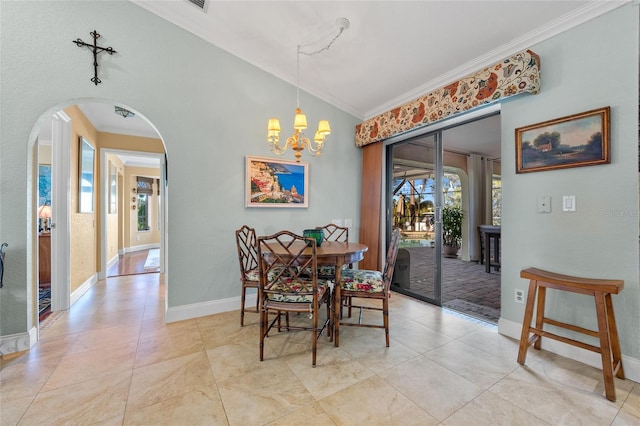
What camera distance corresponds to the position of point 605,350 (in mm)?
1628

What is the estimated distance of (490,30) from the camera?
2.28 m

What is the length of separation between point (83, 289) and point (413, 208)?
4776 mm

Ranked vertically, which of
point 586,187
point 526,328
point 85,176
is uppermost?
point 85,176

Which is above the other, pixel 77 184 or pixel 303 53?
pixel 303 53

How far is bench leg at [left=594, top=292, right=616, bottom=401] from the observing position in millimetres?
1595

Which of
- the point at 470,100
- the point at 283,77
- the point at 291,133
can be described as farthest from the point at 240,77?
the point at 470,100

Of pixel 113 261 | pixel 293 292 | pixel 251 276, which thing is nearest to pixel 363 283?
pixel 293 292

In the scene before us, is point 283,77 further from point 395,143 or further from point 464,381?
point 464,381

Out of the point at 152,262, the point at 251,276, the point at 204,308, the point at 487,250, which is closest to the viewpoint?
the point at 251,276

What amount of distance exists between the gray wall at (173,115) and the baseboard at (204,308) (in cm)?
6

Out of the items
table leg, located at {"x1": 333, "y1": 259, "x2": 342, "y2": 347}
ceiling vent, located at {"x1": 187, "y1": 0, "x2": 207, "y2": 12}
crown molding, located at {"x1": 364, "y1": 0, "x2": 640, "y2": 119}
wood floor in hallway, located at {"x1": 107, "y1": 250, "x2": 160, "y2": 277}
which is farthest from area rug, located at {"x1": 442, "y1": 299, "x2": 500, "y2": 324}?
wood floor in hallway, located at {"x1": 107, "y1": 250, "x2": 160, "y2": 277}

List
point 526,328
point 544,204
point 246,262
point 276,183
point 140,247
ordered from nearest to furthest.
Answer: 1. point 526,328
2. point 544,204
3. point 246,262
4. point 276,183
5. point 140,247

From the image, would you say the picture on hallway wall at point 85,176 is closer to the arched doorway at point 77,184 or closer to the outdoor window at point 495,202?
the arched doorway at point 77,184

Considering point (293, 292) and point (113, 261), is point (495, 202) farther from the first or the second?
point (113, 261)
